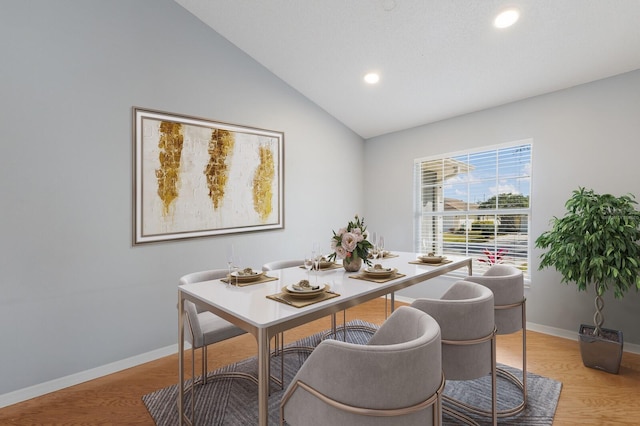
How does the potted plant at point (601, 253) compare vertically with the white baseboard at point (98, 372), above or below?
above

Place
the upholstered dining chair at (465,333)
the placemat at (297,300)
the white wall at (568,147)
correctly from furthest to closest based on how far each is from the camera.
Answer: the white wall at (568,147), the upholstered dining chair at (465,333), the placemat at (297,300)

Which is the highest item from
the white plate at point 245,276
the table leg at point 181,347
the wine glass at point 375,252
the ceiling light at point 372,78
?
the ceiling light at point 372,78

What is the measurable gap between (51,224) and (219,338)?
59.3 inches

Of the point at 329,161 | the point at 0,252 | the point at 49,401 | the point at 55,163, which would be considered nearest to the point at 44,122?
the point at 55,163

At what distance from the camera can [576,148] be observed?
10.2 ft

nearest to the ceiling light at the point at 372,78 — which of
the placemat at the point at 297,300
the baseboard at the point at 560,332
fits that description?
the placemat at the point at 297,300

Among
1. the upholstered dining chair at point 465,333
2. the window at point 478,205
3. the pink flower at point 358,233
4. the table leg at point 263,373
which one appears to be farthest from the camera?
the window at point 478,205

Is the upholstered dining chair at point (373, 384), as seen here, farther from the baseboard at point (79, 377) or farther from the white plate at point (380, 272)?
the baseboard at point (79, 377)

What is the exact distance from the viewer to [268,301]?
5.27 feet

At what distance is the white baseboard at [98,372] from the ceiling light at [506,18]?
9.28 ft

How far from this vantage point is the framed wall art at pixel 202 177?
9.17 ft

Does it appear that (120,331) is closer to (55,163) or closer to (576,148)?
(55,163)

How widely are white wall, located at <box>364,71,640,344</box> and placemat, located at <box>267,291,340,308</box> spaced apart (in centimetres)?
275

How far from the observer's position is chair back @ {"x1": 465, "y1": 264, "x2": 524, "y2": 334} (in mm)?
2113
